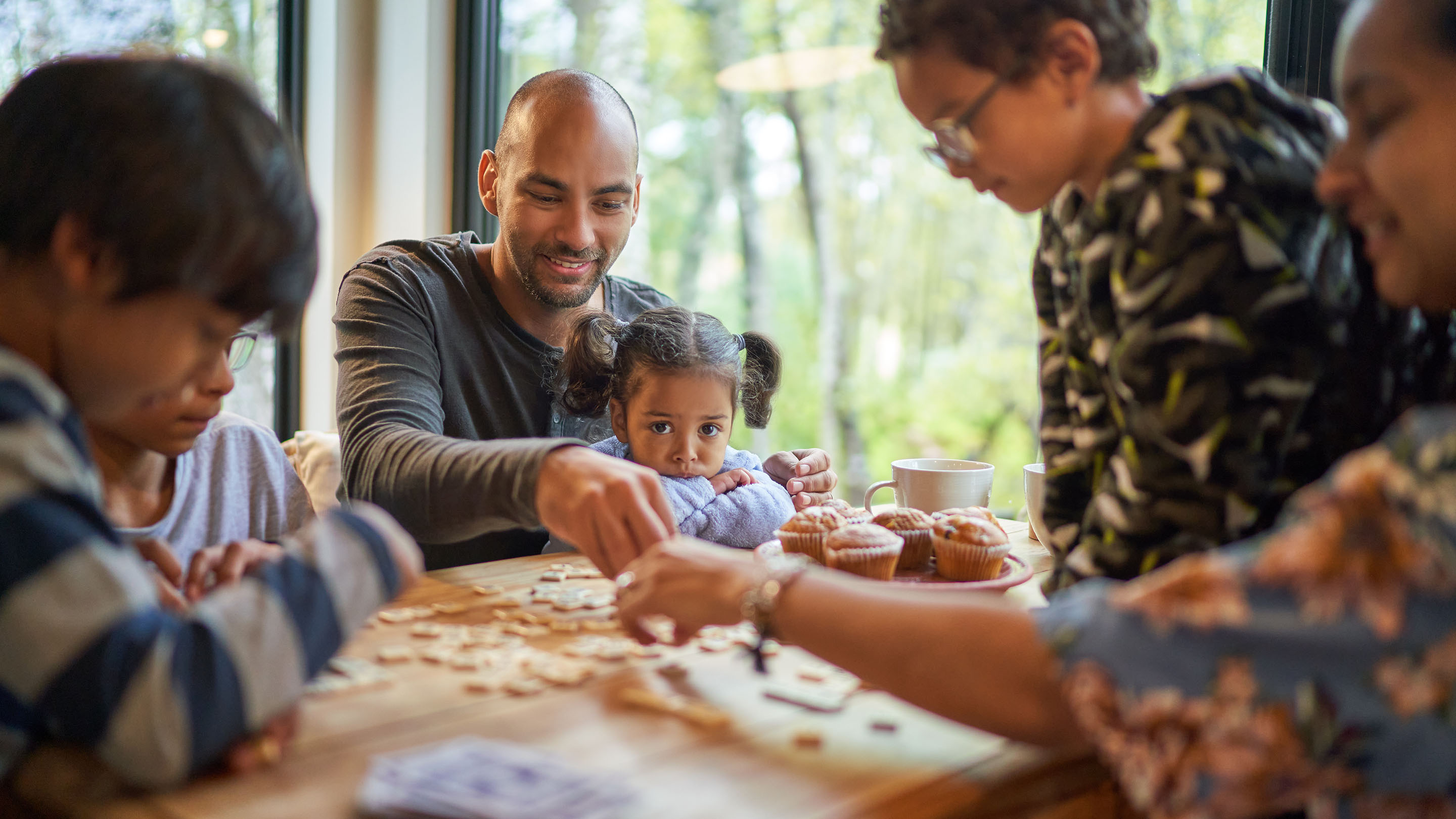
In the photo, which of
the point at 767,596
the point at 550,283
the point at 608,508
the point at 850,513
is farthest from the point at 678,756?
the point at 550,283

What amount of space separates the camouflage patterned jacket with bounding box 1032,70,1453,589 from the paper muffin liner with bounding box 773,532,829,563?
1.56ft

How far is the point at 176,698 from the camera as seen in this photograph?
85 centimetres

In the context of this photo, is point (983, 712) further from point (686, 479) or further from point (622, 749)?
point (686, 479)

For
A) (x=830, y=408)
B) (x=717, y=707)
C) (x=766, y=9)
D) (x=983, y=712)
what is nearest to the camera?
(x=983, y=712)

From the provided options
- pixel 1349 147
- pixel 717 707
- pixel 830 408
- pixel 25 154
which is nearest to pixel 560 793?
pixel 717 707

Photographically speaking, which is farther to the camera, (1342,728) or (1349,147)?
(1349,147)

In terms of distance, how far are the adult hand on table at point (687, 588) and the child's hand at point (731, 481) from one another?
90cm

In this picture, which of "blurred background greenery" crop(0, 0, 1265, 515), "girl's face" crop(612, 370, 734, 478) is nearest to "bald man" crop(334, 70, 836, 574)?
"girl's face" crop(612, 370, 734, 478)

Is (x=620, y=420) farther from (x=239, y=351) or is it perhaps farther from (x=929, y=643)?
(x=929, y=643)

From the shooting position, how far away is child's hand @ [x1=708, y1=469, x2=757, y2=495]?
212 centimetres

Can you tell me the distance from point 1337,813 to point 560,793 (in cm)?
62

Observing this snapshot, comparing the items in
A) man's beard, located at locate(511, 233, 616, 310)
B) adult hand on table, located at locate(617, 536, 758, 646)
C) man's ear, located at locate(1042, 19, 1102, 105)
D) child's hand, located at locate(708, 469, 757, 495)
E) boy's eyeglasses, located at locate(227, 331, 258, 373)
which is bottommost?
child's hand, located at locate(708, 469, 757, 495)

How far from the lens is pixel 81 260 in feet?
3.15

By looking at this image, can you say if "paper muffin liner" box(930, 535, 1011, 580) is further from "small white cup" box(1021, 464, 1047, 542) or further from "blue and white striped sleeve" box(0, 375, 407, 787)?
"blue and white striped sleeve" box(0, 375, 407, 787)
